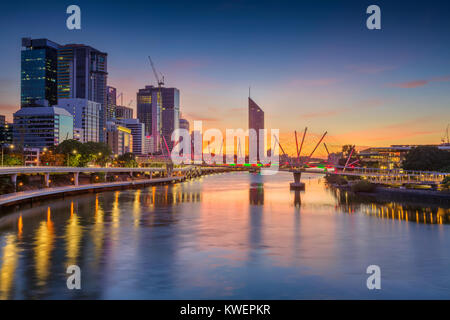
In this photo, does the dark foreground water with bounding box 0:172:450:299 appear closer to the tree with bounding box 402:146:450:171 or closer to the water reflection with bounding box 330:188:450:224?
the water reflection with bounding box 330:188:450:224

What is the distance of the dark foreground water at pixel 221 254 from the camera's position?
68.9ft

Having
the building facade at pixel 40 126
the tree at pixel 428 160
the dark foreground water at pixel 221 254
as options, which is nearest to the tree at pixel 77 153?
the dark foreground water at pixel 221 254

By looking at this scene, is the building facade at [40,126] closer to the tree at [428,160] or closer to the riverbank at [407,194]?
the riverbank at [407,194]

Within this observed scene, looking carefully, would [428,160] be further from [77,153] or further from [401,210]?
[77,153]

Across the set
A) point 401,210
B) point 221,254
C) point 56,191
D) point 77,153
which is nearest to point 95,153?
point 77,153

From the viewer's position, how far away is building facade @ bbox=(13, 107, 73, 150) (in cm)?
18538

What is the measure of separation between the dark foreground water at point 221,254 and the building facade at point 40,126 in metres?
144

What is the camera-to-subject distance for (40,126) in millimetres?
187750

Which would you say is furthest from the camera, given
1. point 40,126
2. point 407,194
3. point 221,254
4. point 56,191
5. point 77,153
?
point 40,126

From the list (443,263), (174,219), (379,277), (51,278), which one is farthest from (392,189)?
(51,278)

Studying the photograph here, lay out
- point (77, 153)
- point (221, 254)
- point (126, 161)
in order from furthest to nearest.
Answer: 1. point (126, 161)
2. point (77, 153)
3. point (221, 254)

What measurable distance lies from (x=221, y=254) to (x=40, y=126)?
181358 millimetres
